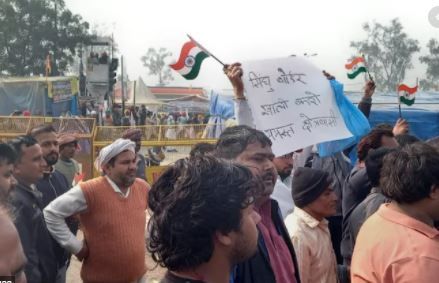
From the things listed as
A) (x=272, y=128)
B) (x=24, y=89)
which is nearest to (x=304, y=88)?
(x=272, y=128)

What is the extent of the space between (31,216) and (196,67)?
5.00 ft

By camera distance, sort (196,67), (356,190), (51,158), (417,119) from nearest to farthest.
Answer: (196,67), (356,190), (51,158), (417,119)

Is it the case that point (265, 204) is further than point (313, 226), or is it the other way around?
point (313, 226)

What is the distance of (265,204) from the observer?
2.67m

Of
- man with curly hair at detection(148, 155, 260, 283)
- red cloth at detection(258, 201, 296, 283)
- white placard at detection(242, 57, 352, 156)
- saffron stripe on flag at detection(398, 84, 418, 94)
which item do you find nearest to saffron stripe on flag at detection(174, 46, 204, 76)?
white placard at detection(242, 57, 352, 156)

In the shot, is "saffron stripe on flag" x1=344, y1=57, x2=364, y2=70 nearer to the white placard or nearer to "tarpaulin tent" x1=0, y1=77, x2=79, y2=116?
the white placard

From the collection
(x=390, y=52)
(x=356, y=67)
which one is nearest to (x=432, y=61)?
(x=390, y=52)

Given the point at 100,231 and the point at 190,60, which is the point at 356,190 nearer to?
the point at 190,60

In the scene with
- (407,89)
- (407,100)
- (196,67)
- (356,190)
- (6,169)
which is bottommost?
(356,190)

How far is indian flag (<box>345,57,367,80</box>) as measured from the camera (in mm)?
6477

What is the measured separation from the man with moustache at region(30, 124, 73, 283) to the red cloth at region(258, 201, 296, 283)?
6.94 feet

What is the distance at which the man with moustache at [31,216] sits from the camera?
3.26 m

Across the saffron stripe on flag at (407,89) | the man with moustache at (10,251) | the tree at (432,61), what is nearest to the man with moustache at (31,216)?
the man with moustache at (10,251)

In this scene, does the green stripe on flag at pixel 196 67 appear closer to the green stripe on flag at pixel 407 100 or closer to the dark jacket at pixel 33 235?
the dark jacket at pixel 33 235
